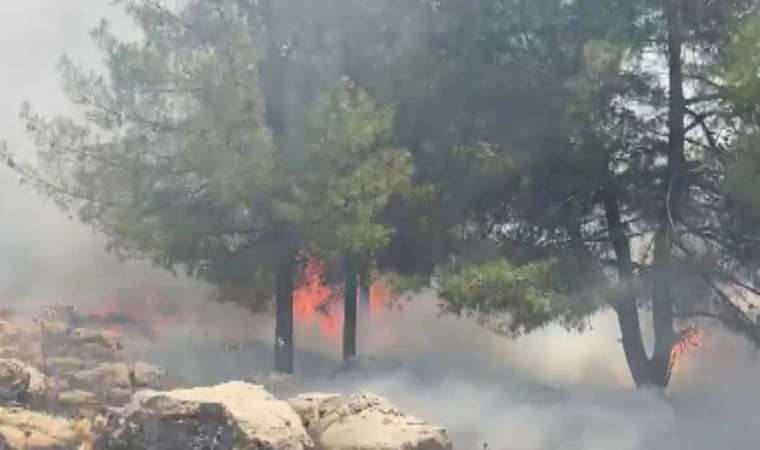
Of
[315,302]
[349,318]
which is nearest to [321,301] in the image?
[315,302]

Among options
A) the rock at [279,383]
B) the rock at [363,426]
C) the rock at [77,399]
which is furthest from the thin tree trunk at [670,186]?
the rock at [77,399]

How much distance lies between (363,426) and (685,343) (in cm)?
940

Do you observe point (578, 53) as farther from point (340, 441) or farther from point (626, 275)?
point (340, 441)

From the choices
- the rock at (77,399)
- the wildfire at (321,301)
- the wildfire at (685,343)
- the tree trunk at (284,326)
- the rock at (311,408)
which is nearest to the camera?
the rock at (311,408)

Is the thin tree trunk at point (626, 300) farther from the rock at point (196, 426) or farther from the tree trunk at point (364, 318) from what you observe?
the rock at point (196, 426)

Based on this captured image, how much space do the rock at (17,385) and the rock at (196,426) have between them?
10.8 ft

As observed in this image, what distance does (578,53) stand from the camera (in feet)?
61.0

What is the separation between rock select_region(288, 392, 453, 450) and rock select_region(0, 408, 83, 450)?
233 cm

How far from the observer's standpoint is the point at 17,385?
1356 cm

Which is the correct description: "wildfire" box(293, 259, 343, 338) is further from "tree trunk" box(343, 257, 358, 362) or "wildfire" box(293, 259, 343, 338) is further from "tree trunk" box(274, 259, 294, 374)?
"tree trunk" box(274, 259, 294, 374)

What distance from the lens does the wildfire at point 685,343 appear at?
1859 centimetres

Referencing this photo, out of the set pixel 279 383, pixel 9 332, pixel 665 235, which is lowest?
pixel 279 383

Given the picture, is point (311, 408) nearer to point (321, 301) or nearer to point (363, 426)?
point (363, 426)

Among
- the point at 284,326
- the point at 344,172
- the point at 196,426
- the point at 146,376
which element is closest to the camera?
the point at 196,426
